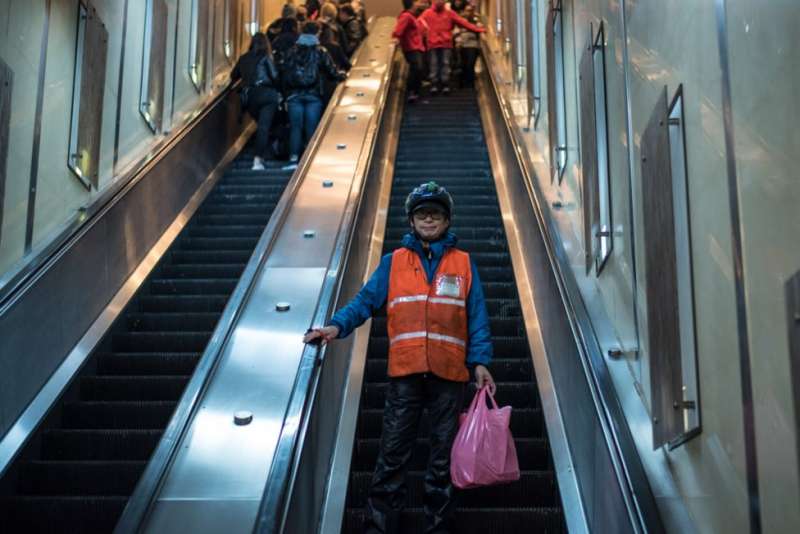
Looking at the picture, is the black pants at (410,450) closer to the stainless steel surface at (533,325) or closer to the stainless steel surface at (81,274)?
the stainless steel surface at (533,325)

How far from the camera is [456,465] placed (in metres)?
3.98

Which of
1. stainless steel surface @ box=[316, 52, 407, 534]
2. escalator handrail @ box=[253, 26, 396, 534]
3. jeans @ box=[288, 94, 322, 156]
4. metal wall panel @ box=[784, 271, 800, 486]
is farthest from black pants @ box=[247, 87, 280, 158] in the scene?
metal wall panel @ box=[784, 271, 800, 486]

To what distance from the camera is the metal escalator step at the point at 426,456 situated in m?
5.00

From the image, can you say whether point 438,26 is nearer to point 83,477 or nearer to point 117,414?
point 117,414

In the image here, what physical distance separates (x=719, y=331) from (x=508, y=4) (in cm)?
1096

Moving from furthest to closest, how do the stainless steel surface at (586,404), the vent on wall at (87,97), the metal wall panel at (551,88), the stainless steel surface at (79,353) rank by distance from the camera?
1. the metal wall panel at (551,88)
2. the vent on wall at (87,97)
3. the stainless steel surface at (79,353)
4. the stainless steel surface at (586,404)

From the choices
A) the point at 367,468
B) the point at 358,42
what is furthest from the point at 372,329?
the point at 358,42

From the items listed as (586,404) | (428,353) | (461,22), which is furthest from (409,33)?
(428,353)

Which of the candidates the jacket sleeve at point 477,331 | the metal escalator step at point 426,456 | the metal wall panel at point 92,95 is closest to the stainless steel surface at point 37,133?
the metal wall panel at point 92,95

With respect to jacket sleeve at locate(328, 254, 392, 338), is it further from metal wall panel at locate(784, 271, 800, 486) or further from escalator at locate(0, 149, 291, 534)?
metal wall panel at locate(784, 271, 800, 486)

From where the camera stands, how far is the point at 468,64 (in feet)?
47.9

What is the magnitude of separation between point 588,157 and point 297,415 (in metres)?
2.74

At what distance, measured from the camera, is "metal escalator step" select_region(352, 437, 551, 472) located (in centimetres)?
500

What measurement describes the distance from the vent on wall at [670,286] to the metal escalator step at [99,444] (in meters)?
2.61
